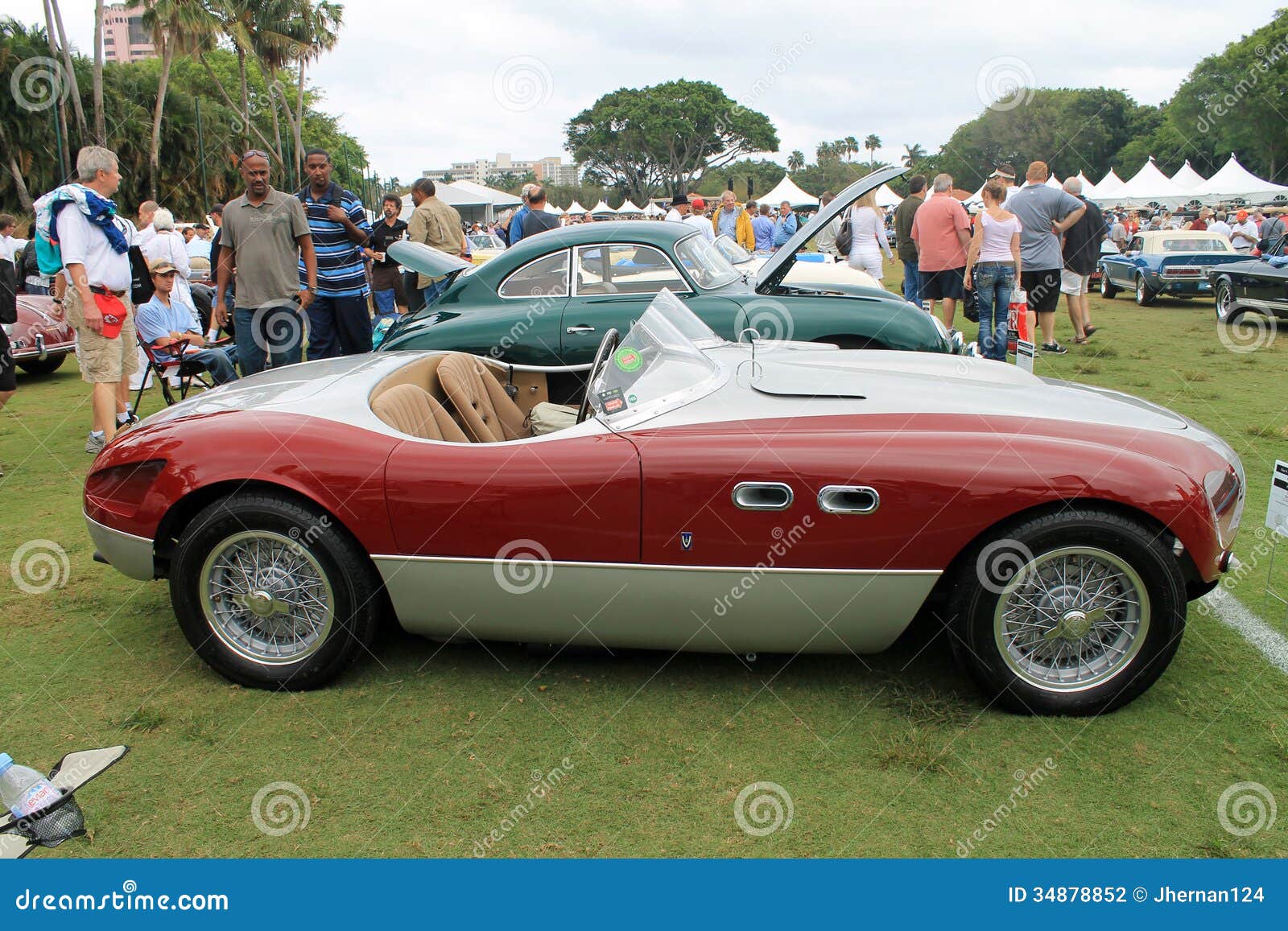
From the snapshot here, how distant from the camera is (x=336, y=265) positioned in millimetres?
6918

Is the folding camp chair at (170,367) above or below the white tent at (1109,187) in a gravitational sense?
below

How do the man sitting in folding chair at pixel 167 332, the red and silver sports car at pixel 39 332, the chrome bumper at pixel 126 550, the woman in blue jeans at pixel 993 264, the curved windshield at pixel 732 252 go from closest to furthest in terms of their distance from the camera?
the chrome bumper at pixel 126 550 → the man sitting in folding chair at pixel 167 332 → the curved windshield at pixel 732 252 → the woman in blue jeans at pixel 993 264 → the red and silver sports car at pixel 39 332

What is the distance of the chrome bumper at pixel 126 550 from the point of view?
3453 millimetres

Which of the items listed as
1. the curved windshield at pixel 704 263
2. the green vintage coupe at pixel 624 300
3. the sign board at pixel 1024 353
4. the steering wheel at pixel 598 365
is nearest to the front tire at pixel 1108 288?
the green vintage coupe at pixel 624 300

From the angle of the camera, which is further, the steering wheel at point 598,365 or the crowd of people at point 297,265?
the crowd of people at point 297,265

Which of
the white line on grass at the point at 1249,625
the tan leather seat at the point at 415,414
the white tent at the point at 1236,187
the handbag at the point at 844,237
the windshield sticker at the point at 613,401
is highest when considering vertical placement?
the white tent at the point at 1236,187

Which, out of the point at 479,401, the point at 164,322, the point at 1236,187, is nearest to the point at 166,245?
the point at 164,322

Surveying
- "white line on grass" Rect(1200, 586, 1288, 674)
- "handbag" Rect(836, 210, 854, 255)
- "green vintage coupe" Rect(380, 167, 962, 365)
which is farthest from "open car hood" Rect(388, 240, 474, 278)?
"handbag" Rect(836, 210, 854, 255)

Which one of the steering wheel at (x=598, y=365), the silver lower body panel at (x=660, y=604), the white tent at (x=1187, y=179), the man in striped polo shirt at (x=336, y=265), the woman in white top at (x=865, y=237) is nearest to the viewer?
the silver lower body panel at (x=660, y=604)

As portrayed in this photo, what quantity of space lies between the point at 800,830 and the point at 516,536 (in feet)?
4.09

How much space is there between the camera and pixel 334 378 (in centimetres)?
388

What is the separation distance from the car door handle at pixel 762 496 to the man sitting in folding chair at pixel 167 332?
5.64 metres

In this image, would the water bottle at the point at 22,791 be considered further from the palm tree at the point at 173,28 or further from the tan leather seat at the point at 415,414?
the palm tree at the point at 173,28
